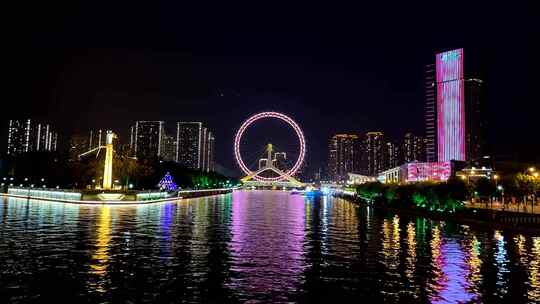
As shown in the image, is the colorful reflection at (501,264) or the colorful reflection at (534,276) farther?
the colorful reflection at (501,264)

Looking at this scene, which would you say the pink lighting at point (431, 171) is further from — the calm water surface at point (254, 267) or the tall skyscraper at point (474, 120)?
the calm water surface at point (254, 267)

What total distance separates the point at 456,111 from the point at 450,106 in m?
2.60

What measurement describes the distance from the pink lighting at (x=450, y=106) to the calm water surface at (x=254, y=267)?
135 metres

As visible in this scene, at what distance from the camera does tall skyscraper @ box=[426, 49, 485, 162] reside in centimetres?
15850

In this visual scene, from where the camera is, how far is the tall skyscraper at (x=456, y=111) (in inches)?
6240

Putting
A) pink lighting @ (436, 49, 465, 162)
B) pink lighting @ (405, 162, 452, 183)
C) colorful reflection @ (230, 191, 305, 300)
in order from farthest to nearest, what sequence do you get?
pink lighting @ (436, 49, 465, 162)
pink lighting @ (405, 162, 452, 183)
colorful reflection @ (230, 191, 305, 300)

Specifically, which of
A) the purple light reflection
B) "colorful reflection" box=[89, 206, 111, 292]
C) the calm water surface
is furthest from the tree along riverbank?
"colorful reflection" box=[89, 206, 111, 292]

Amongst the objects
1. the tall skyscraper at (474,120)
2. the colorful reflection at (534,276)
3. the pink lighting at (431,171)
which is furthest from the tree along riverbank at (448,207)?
the tall skyscraper at (474,120)

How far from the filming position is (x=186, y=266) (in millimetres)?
17609

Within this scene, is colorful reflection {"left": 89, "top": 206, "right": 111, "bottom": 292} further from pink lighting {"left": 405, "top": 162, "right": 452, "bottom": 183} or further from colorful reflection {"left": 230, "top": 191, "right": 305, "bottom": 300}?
pink lighting {"left": 405, "top": 162, "right": 452, "bottom": 183}

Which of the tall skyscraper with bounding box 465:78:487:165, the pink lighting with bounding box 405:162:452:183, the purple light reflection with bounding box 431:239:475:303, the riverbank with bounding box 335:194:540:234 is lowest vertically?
the purple light reflection with bounding box 431:239:475:303

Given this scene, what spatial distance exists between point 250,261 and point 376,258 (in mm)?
5061

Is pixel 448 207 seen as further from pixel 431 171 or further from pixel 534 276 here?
pixel 431 171

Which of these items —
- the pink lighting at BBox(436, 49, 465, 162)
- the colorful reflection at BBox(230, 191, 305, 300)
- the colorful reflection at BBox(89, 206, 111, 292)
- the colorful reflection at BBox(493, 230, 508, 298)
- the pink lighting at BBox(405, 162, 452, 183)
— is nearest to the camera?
the colorful reflection at BBox(89, 206, 111, 292)
